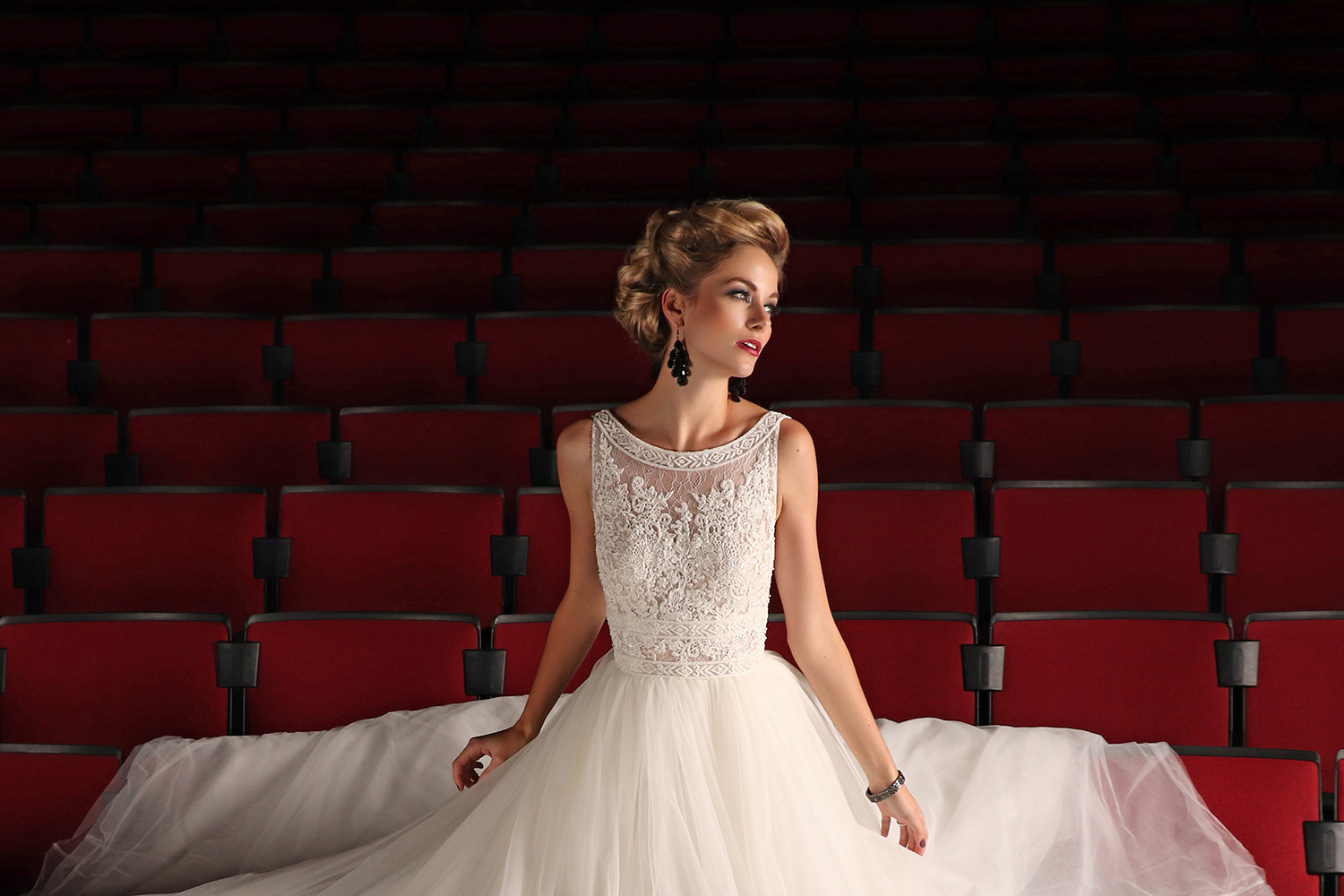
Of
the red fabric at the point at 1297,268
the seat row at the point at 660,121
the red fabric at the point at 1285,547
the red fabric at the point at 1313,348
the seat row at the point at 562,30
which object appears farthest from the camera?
the seat row at the point at 562,30

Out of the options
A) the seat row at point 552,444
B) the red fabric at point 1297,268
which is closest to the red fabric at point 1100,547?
the seat row at point 552,444

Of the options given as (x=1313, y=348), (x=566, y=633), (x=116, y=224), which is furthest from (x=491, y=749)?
(x=116, y=224)

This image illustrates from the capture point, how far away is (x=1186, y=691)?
0.97 m

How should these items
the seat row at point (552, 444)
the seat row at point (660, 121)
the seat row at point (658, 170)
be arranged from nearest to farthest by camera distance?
the seat row at point (552, 444) < the seat row at point (658, 170) < the seat row at point (660, 121)

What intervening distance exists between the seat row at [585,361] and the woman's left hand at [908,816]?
817mm

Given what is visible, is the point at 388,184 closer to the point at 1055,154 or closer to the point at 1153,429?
the point at 1055,154

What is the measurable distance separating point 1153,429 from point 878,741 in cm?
75

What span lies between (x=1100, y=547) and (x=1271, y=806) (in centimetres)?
34

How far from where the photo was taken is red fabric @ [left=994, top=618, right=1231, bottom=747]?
0.97 metres

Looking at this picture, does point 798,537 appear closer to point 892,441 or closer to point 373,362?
point 892,441

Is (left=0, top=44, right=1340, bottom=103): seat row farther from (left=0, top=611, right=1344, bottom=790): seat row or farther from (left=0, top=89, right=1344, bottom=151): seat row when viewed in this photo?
(left=0, top=611, right=1344, bottom=790): seat row

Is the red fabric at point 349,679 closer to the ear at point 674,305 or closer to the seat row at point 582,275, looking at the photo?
the ear at point 674,305

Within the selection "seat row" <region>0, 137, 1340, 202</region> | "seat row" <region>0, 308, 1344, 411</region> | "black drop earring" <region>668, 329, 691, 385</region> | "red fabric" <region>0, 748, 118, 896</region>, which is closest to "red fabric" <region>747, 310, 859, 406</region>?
"seat row" <region>0, 308, 1344, 411</region>

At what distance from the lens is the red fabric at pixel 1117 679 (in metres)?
0.97
